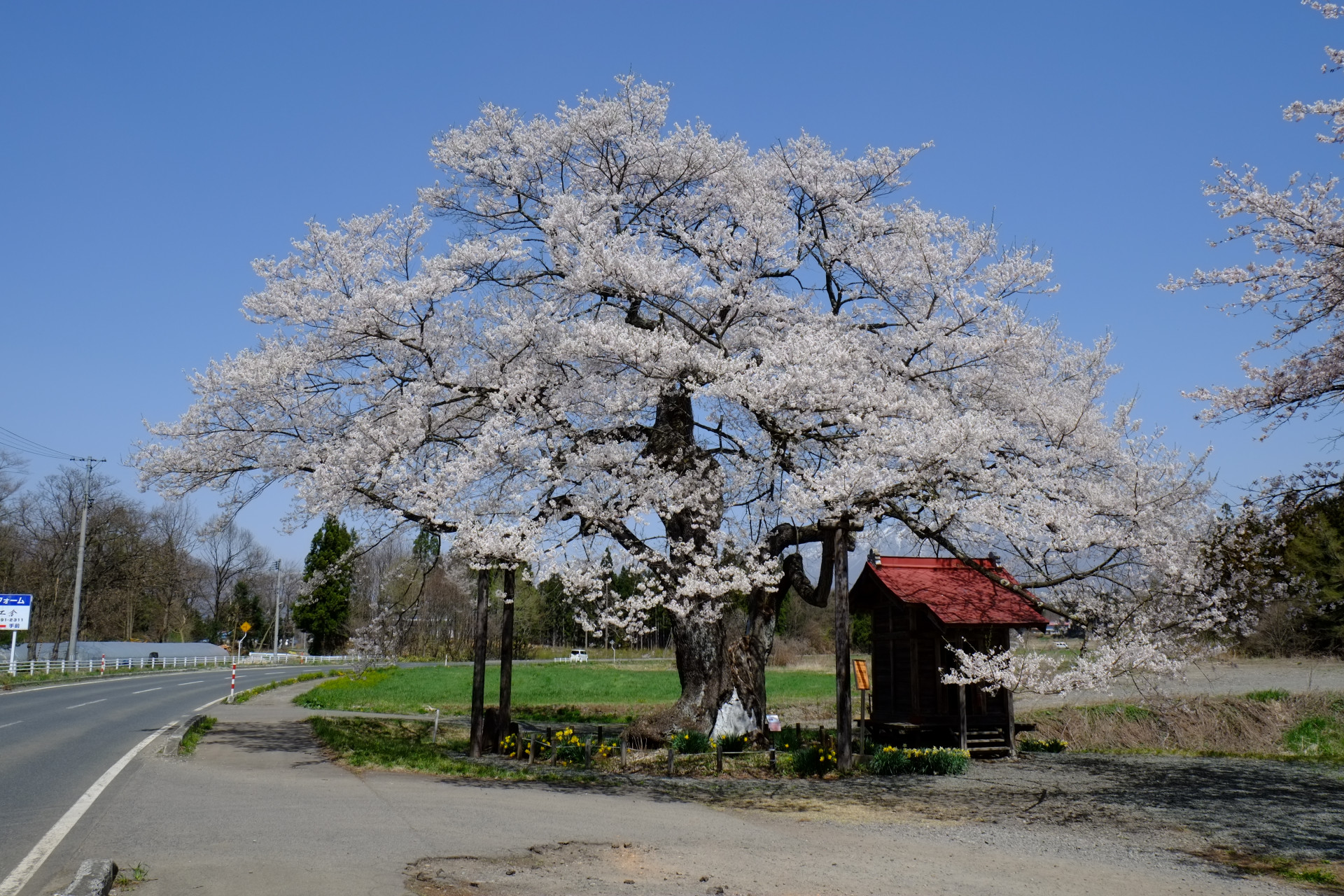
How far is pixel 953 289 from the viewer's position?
16.2m

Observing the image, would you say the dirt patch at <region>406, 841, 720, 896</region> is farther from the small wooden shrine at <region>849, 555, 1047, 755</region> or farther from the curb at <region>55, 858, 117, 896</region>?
the small wooden shrine at <region>849, 555, 1047, 755</region>

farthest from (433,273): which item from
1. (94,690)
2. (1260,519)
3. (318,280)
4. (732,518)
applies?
(94,690)

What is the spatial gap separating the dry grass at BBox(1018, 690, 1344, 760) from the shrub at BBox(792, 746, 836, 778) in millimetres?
7785

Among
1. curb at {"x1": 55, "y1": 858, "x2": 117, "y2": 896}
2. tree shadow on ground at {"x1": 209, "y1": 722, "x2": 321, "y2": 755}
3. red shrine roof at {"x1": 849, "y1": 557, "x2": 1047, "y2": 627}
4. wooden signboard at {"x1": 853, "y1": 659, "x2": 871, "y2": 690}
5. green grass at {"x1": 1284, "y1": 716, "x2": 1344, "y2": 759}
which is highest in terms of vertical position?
red shrine roof at {"x1": 849, "y1": 557, "x2": 1047, "y2": 627}

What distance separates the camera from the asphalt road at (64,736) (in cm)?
949

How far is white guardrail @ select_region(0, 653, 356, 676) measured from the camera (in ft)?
129

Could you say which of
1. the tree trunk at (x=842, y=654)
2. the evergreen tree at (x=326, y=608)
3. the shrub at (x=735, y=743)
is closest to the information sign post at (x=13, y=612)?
A: the evergreen tree at (x=326, y=608)

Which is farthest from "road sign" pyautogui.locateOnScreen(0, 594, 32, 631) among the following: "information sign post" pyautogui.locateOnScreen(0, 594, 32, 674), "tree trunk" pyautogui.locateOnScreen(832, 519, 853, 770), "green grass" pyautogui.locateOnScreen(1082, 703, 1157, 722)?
"green grass" pyautogui.locateOnScreen(1082, 703, 1157, 722)

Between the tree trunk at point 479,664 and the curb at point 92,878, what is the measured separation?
8805 mm

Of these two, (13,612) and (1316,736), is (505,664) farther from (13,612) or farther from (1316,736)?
(13,612)

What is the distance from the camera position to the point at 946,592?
17453 millimetres

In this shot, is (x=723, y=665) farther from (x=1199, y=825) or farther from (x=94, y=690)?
(x=94, y=690)

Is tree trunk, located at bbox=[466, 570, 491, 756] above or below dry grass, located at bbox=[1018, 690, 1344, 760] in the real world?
above

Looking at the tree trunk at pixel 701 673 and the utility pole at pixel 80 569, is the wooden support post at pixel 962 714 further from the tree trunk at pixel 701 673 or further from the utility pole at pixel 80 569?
the utility pole at pixel 80 569
